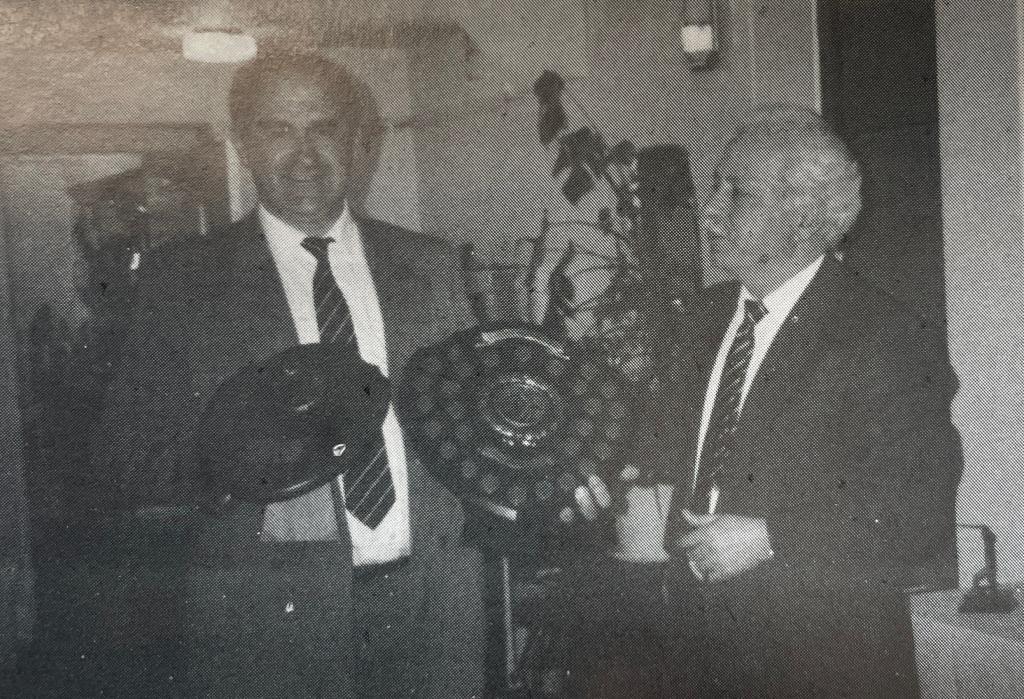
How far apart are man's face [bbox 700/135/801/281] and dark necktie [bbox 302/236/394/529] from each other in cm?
87

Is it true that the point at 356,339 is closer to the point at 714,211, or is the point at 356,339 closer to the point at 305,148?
the point at 305,148

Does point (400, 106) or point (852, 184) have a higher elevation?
point (400, 106)

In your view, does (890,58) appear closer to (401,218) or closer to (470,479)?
(401,218)

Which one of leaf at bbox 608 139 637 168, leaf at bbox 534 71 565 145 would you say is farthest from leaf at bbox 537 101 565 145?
leaf at bbox 608 139 637 168

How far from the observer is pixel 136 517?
2422 mm

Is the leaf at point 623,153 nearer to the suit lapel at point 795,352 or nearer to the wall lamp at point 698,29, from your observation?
the wall lamp at point 698,29

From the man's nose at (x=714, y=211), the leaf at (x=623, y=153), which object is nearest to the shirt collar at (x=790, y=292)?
the man's nose at (x=714, y=211)

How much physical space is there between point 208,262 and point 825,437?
1470mm

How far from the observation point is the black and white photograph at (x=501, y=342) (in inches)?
92.9

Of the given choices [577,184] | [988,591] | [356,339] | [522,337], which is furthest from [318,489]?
[988,591]

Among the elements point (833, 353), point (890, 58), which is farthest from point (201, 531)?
point (890, 58)

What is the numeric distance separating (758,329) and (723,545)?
20.3 inches

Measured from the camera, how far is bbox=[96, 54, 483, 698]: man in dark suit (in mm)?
2377

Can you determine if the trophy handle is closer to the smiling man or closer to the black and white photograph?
the black and white photograph
